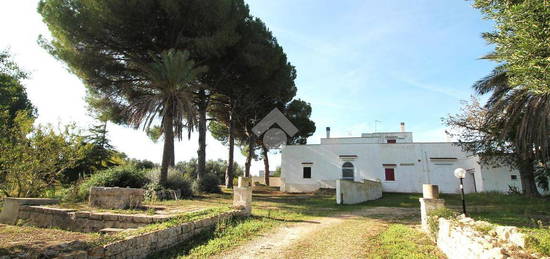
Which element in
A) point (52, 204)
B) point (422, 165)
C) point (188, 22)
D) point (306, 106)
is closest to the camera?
point (52, 204)

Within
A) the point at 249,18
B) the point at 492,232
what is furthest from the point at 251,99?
the point at 492,232

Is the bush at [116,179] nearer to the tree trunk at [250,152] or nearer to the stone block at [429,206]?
the stone block at [429,206]

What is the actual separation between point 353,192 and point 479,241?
10.9m

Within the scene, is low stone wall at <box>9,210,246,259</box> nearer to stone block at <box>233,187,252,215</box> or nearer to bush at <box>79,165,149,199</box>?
stone block at <box>233,187,252,215</box>

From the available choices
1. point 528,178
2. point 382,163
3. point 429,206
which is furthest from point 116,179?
point 528,178

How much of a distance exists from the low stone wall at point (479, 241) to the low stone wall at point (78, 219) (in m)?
5.74

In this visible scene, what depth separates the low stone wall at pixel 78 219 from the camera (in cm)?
664

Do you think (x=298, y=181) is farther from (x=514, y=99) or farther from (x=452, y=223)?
(x=452, y=223)

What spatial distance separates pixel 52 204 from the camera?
27.5 ft

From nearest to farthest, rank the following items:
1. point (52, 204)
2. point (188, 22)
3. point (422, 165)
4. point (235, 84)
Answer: point (52, 204), point (188, 22), point (235, 84), point (422, 165)

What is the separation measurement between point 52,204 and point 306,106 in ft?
72.8

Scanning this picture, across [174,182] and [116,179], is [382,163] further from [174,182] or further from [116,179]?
[116,179]

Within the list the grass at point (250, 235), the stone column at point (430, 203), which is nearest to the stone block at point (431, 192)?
the stone column at point (430, 203)

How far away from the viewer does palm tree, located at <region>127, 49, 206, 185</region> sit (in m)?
13.3
